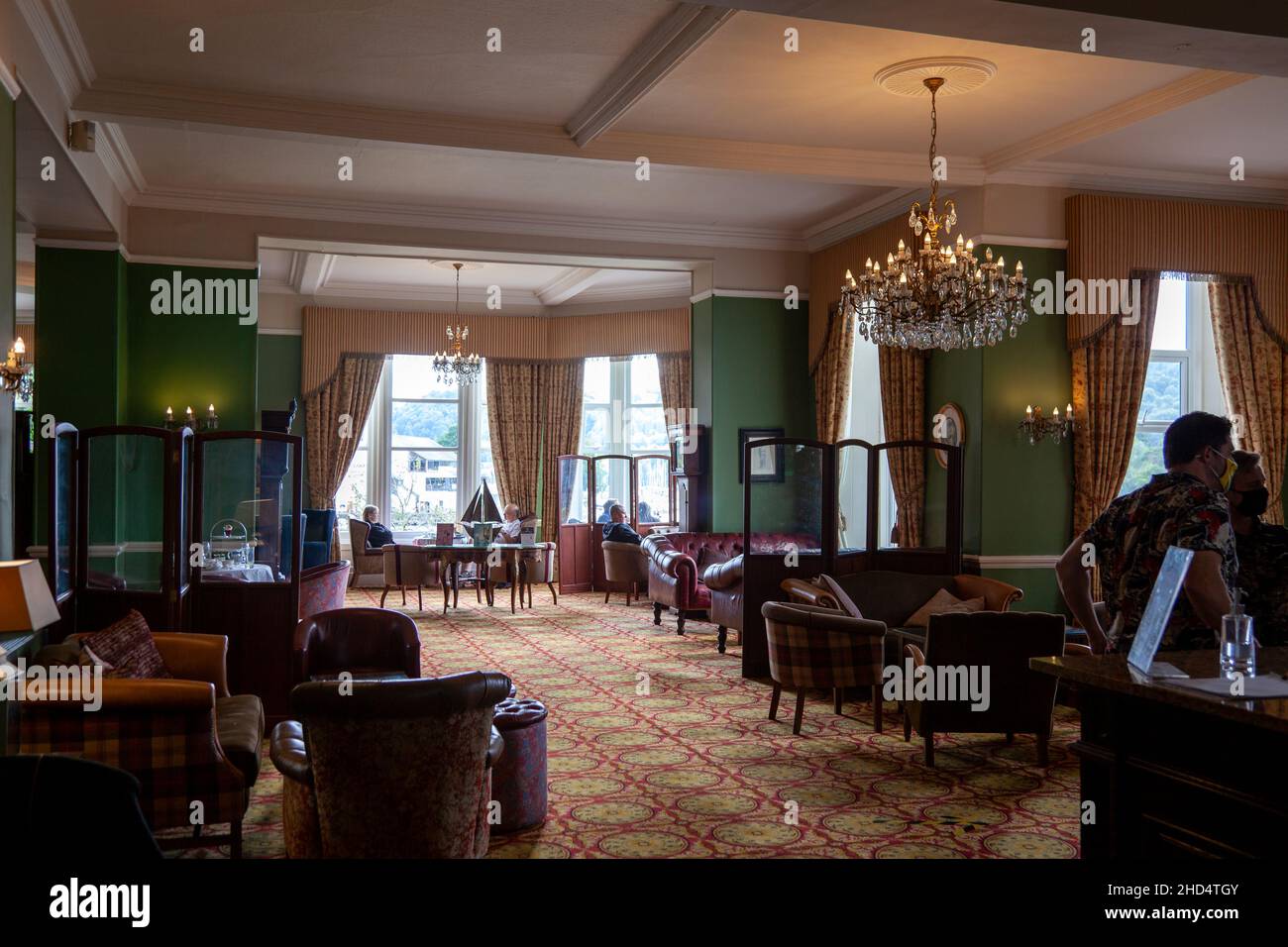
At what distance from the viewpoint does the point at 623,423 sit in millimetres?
14930

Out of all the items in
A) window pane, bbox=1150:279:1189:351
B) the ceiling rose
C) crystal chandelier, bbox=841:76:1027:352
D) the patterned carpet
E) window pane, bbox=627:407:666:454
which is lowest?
the patterned carpet

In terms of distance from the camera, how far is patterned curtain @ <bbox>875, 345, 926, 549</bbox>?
30.3 ft

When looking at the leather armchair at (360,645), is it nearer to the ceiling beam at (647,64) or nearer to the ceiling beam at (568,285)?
the ceiling beam at (647,64)

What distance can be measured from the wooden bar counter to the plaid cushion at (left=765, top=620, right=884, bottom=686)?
3097 millimetres

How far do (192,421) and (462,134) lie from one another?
3.51 meters

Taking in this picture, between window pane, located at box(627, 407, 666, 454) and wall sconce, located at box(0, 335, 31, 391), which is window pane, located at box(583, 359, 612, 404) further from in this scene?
wall sconce, located at box(0, 335, 31, 391)

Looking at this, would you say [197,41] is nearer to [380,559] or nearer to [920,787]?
[920,787]

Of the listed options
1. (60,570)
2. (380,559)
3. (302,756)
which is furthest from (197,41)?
(380,559)

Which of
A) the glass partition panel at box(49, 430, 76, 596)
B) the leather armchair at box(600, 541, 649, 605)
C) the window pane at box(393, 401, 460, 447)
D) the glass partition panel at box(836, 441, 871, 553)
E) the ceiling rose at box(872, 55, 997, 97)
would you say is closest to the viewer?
the glass partition panel at box(49, 430, 76, 596)

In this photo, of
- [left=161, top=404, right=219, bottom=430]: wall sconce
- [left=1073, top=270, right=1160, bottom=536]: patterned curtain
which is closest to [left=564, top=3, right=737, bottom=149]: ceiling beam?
[left=161, top=404, right=219, bottom=430]: wall sconce

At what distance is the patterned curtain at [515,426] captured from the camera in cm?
1474

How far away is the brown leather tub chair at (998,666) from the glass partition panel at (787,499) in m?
2.47

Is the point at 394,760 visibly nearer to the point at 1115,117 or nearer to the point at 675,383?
the point at 1115,117

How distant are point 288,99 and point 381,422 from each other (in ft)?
26.2
